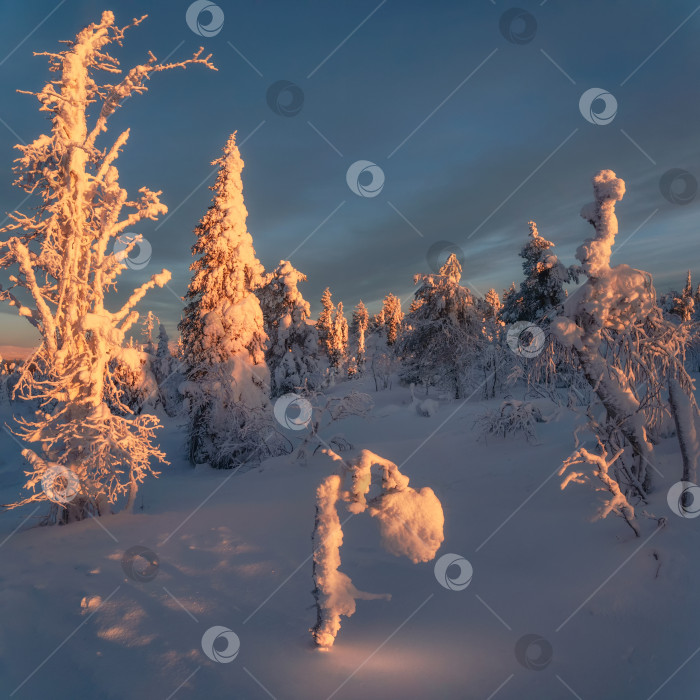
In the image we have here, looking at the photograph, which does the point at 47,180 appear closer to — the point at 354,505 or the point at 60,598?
the point at 60,598

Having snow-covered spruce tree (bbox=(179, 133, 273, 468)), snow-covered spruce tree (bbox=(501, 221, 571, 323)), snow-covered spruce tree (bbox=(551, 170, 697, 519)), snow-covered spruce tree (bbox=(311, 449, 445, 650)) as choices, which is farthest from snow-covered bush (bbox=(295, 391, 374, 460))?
snow-covered spruce tree (bbox=(501, 221, 571, 323))

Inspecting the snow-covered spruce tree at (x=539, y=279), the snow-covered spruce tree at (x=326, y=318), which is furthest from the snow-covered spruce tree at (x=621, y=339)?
the snow-covered spruce tree at (x=326, y=318)

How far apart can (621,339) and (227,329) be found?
14355 millimetres

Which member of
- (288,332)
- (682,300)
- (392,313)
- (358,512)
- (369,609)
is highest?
(682,300)

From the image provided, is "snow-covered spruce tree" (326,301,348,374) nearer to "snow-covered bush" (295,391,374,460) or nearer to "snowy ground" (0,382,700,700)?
"snow-covered bush" (295,391,374,460)

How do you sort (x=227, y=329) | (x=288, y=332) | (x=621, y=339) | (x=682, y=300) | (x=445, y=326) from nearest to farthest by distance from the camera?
(x=621, y=339), (x=227, y=329), (x=445, y=326), (x=288, y=332), (x=682, y=300)

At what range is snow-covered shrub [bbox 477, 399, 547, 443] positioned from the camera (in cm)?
1302

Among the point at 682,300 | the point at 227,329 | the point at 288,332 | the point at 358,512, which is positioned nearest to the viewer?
the point at 358,512

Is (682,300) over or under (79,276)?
over

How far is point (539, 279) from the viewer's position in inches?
1120

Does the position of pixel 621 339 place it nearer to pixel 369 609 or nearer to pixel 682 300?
pixel 369 609

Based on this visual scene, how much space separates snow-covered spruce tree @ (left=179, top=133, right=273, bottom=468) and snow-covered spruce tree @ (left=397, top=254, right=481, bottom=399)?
1244cm

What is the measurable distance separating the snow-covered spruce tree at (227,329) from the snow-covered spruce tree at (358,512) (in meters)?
13.6

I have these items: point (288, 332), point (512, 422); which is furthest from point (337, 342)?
point (512, 422)
